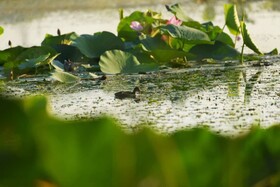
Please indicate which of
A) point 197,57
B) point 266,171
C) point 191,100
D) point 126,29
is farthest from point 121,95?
point 266,171

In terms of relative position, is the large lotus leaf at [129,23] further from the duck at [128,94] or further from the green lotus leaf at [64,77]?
the duck at [128,94]

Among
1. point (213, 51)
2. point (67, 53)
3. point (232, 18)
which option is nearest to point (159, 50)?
point (213, 51)

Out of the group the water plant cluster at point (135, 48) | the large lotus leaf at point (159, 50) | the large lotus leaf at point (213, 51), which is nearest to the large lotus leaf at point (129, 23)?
the water plant cluster at point (135, 48)

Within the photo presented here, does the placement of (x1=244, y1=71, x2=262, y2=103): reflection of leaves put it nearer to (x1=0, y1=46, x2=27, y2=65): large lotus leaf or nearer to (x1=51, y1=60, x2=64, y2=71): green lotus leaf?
(x1=51, y1=60, x2=64, y2=71): green lotus leaf

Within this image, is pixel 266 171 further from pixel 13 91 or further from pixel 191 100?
pixel 13 91

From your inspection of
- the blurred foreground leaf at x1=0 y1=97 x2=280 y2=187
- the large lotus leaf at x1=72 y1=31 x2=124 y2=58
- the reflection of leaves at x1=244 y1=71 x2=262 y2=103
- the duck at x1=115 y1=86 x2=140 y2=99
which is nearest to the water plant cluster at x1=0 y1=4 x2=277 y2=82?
the large lotus leaf at x1=72 y1=31 x2=124 y2=58
